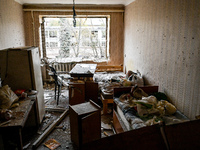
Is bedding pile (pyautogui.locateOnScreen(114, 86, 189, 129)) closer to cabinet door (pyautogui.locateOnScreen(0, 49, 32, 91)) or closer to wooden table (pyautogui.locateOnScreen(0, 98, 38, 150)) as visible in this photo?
wooden table (pyautogui.locateOnScreen(0, 98, 38, 150))

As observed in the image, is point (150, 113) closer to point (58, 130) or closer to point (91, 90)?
point (58, 130)

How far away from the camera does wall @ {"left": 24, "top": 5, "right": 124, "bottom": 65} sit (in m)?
5.78

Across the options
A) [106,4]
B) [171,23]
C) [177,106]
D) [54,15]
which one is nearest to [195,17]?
[171,23]

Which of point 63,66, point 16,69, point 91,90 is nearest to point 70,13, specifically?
point 63,66

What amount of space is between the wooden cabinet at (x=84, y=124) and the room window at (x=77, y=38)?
13.1 feet

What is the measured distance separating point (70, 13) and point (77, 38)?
0.98 m

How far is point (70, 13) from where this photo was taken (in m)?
5.95

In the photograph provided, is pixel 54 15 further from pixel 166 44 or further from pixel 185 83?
pixel 185 83

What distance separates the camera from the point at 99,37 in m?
6.56

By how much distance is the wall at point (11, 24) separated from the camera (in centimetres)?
394

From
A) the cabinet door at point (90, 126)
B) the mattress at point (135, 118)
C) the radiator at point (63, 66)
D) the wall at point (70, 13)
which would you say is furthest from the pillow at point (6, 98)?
the wall at point (70, 13)

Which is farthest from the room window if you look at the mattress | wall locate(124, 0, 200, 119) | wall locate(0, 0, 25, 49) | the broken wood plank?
the mattress

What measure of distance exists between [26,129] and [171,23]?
3.30 metres

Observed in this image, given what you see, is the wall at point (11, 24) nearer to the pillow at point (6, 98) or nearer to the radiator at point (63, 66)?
the radiator at point (63, 66)
